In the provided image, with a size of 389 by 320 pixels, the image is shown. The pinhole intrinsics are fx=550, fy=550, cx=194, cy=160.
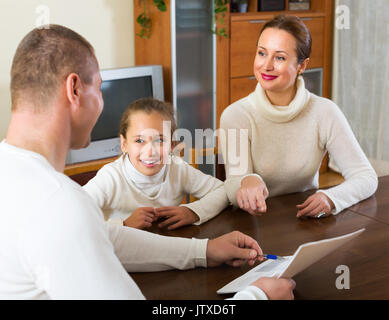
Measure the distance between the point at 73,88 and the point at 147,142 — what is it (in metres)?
0.79

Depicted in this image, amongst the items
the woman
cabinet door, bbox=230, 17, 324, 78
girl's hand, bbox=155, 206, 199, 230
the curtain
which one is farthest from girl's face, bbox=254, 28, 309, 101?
the curtain

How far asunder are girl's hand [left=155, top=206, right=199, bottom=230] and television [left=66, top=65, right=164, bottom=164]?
185 cm

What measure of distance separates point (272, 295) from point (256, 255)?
25 centimetres

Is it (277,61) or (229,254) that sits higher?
(277,61)

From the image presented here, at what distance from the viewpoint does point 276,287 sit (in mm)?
1121

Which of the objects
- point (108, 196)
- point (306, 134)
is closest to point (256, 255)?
point (108, 196)

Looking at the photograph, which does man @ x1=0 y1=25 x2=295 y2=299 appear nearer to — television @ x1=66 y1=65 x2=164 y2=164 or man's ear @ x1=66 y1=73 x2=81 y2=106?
man's ear @ x1=66 y1=73 x2=81 y2=106

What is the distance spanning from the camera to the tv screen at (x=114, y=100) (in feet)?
11.3

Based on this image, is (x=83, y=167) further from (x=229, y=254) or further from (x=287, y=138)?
(x=229, y=254)

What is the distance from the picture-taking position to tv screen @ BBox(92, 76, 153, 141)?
3432 mm

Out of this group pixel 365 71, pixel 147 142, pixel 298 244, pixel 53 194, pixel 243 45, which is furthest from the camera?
pixel 365 71

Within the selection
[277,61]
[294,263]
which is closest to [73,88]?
[294,263]

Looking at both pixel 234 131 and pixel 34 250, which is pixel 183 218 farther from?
pixel 34 250

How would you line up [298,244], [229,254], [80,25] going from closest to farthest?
[229,254]
[298,244]
[80,25]
